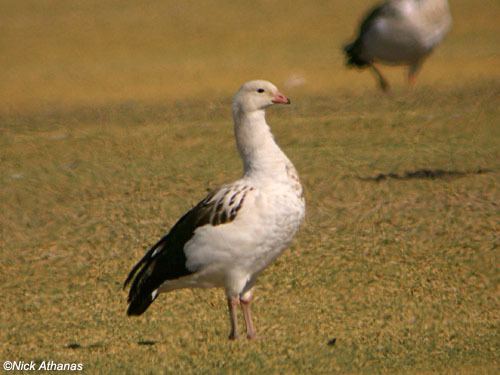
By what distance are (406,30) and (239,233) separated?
11166mm

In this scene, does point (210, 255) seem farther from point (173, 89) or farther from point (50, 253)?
point (173, 89)

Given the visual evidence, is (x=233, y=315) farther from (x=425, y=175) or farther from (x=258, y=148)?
(x=425, y=175)

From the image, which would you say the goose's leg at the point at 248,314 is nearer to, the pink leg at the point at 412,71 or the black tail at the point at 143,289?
the black tail at the point at 143,289

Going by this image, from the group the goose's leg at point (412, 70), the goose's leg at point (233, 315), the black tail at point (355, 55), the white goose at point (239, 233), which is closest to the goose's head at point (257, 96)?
the white goose at point (239, 233)

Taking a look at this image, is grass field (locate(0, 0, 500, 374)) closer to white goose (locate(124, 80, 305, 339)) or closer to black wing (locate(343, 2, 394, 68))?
white goose (locate(124, 80, 305, 339))

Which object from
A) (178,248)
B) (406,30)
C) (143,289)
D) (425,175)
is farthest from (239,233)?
(406,30)

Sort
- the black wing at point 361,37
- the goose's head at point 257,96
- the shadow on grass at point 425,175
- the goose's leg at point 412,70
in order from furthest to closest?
1. the goose's leg at point 412,70
2. the black wing at point 361,37
3. the shadow on grass at point 425,175
4. the goose's head at point 257,96

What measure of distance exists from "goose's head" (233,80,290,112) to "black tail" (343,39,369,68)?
11.9 m

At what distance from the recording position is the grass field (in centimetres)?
898

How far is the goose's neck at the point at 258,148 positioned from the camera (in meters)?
8.95

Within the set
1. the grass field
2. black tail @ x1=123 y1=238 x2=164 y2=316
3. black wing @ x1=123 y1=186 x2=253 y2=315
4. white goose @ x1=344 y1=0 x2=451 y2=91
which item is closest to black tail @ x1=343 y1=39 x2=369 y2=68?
white goose @ x1=344 y1=0 x2=451 y2=91

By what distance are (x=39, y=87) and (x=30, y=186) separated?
12849 mm

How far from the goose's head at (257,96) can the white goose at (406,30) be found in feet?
32.9

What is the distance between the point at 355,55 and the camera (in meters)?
21.5
